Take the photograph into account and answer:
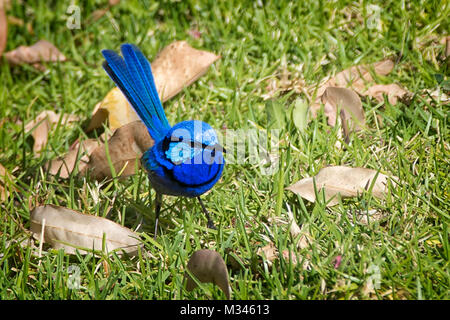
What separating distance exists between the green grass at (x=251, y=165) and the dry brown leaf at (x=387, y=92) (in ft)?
0.36

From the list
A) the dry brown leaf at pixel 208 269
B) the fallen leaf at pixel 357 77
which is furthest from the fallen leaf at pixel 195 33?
the dry brown leaf at pixel 208 269

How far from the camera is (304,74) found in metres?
4.42

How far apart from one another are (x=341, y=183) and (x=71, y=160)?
185 centimetres

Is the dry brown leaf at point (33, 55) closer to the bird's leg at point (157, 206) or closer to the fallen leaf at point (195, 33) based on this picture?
the fallen leaf at point (195, 33)

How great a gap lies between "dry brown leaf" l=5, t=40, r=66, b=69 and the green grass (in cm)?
8

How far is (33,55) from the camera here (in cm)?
499

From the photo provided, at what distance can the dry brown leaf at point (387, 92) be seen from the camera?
4090mm

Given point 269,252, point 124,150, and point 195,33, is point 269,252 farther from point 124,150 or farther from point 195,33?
point 195,33

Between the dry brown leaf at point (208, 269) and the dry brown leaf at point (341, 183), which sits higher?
the dry brown leaf at point (341, 183)

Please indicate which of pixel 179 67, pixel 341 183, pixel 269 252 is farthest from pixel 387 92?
pixel 269 252

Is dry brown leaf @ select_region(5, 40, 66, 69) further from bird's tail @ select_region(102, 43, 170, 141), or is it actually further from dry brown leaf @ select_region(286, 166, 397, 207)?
dry brown leaf @ select_region(286, 166, 397, 207)
